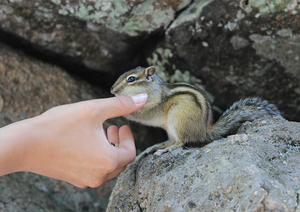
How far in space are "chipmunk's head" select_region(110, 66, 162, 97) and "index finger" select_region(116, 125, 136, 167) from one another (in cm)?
38

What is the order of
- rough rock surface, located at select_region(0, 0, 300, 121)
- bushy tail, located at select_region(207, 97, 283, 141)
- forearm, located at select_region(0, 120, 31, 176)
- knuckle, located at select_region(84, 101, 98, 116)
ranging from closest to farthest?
forearm, located at select_region(0, 120, 31, 176), knuckle, located at select_region(84, 101, 98, 116), bushy tail, located at select_region(207, 97, 283, 141), rough rock surface, located at select_region(0, 0, 300, 121)

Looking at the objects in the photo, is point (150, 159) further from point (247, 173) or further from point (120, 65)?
point (120, 65)

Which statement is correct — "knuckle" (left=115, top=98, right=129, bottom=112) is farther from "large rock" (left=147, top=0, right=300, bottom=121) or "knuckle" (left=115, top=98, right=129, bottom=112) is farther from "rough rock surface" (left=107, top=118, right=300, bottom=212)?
"large rock" (left=147, top=0, right=300, bottom=121)

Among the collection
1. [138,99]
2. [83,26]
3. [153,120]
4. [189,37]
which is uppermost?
[83,26]

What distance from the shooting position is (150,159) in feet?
5.75

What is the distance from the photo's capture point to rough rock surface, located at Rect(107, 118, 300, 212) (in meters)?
1.14

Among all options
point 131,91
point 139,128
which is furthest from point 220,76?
point 139,128

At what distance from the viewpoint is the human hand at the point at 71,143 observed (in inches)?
57.4

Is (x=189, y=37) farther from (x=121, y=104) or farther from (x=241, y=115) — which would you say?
(x=121, y=104)

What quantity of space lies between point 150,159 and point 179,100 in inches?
23.3

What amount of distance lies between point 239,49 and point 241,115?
733mm

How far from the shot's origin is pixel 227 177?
1237 millimetres

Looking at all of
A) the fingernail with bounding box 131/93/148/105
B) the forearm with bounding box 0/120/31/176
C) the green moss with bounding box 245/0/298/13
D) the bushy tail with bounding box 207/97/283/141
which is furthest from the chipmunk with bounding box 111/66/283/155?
the forearm with bounding box 0/120/31/176

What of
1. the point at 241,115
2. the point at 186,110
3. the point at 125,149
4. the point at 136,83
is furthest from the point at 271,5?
the point at 125,149
